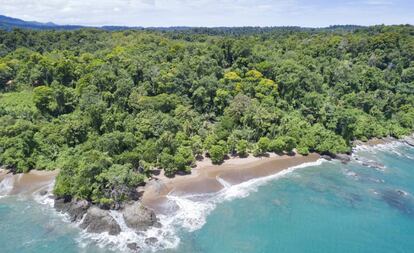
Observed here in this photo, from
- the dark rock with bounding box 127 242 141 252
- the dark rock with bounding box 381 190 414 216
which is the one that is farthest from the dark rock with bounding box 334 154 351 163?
the dark rock with bounding box 127 242 141 252

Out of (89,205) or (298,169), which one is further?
(298,169)

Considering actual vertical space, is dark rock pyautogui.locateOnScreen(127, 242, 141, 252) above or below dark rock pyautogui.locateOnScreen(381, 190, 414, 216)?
below

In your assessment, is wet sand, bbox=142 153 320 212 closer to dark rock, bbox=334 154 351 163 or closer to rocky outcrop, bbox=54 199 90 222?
dark rock, bbox=334 154 351 163

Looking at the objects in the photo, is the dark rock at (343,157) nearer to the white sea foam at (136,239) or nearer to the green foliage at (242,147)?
the green foliage at (242,147)

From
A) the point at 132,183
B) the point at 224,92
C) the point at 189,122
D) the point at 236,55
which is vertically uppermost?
the point at 236,55

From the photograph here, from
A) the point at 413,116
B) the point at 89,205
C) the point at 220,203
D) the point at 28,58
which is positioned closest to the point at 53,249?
the point at 89,205

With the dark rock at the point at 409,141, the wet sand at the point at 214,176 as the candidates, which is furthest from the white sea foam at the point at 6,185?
the dark rock at the point at 409,141

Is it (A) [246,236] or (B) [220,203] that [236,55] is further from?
(A) [246,236]
